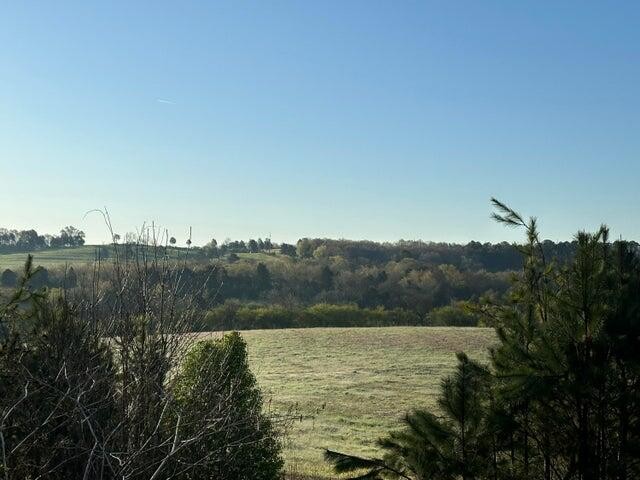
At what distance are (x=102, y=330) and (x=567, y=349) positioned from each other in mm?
5497

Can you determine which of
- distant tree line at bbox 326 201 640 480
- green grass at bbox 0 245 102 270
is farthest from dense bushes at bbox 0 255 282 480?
green grass at bbox 0 245 102 270

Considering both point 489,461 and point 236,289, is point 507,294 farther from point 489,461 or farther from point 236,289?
point 236,289

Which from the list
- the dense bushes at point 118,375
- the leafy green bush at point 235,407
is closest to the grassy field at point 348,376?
the leafy green bush at point 235,407

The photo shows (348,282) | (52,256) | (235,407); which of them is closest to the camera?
(235,407)

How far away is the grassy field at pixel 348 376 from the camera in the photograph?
24.8 meters

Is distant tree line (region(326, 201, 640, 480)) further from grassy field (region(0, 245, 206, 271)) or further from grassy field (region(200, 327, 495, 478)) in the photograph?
grassy field (region(0, 245, 206, 271))

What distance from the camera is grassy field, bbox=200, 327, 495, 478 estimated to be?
978 inches

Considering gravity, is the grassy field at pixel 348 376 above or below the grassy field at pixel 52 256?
below

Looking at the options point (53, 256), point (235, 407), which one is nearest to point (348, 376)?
point (235, 407)

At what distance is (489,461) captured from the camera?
19.7 ft

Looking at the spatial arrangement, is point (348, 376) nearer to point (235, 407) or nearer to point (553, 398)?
point (235, 407)

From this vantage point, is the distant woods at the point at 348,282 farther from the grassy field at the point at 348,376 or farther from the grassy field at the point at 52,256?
the grassy field at the point at 52,256

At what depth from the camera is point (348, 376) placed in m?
38.9

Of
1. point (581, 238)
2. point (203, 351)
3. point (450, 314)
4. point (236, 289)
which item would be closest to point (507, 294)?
point (581, 238)
